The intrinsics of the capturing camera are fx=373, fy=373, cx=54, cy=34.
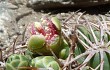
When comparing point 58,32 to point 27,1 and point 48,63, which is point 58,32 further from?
point 27,1

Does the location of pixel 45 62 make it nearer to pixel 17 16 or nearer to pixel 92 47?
pixel 92 47

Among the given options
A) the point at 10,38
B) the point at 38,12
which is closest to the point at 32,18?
the point at 38,12

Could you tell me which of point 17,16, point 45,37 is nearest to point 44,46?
point 45,37

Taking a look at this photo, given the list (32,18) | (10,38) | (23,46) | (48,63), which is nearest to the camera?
(48,63)

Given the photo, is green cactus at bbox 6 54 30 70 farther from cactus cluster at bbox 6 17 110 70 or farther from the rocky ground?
the rocky ground

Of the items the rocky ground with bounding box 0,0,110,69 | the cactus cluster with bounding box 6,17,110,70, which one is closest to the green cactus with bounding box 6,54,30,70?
the cactus cluster with bounding box 6,17,110,70

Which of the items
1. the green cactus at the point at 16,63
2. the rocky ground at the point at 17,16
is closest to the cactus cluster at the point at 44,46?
the green cactus at the point at 16,63

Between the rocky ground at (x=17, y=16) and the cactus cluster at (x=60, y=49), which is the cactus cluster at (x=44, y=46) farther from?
the rocky ground at (x=17, y=16)
